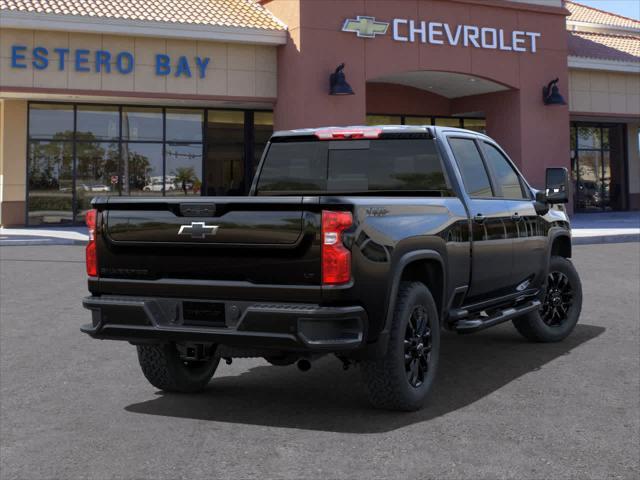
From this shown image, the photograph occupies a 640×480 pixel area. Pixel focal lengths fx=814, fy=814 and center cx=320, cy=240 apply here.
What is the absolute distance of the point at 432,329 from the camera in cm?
580

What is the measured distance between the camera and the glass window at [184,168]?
29.0 meters

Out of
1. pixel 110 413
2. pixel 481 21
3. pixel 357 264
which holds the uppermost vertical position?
pixel 481 21

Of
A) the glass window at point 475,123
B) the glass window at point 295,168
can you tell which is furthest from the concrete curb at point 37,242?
the glass window at point 475,123

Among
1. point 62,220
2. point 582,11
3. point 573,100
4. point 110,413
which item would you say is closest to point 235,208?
point 110,413

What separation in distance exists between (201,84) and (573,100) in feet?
49.7

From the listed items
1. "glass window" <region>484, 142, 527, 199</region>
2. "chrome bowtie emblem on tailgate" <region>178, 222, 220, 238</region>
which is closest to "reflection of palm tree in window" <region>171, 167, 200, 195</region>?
"glass window" <region>484, 142, 527, 199</region>

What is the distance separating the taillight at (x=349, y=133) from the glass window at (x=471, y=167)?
64 cm

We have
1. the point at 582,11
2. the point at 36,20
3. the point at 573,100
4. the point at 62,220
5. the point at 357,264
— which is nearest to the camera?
the point at 357,264

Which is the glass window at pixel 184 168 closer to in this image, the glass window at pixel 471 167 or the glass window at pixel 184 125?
the glass window at pixel 184 125

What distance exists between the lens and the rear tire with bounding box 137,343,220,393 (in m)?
5.99

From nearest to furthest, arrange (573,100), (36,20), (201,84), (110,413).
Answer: (110,413) < (36,20) < (201,84) < (573,100)

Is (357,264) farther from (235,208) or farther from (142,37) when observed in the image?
(142,37)

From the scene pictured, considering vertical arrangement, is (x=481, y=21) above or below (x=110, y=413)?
above

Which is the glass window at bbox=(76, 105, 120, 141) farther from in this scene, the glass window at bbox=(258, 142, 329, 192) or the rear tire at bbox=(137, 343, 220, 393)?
the rear tire at bbox=(137, 343, 220, 393)
